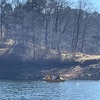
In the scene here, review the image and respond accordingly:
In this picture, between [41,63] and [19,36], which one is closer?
[41,63]

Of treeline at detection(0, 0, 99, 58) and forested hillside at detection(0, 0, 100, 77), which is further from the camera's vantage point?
treeline at detection(0, 0, 99, 58)

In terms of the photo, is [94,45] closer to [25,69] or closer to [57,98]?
[25,69]

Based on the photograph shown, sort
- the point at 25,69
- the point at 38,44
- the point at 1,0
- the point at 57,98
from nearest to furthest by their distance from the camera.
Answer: the point at 57,98, the point at 25,69, the point at 38,44, the point at 1,0

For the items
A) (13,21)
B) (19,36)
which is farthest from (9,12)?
(19,36)

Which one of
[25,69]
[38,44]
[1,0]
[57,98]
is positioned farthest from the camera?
[1,0]

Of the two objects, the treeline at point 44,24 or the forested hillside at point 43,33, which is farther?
the treeline at point 44,24

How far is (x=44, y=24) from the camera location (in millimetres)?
146375

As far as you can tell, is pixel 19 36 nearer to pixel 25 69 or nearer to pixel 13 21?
pixel 13 21

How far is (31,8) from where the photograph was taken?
142 meters

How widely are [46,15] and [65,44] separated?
11.4 m

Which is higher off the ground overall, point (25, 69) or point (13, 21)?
point (13, 21)

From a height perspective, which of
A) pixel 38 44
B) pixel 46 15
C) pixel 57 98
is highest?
pixel 46 15

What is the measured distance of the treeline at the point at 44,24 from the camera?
136250 millimetres

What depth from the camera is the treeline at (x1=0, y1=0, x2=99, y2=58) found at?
136250 millimetres
